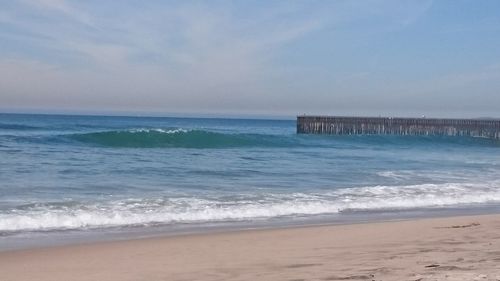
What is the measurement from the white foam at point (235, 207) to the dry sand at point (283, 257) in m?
1.84

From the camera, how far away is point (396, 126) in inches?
2046

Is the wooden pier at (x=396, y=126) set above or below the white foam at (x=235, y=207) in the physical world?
above

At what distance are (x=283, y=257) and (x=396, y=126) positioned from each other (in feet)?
149

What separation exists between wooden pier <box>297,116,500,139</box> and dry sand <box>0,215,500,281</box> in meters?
40.1

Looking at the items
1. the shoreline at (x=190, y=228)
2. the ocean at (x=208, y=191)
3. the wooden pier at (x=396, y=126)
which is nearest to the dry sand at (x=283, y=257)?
the shoreline at (x=190, y=228)

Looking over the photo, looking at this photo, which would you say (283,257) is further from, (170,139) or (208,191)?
(170,139)

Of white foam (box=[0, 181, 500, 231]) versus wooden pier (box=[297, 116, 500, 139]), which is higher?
wooden pier (box=[297, 116, 500, 139])

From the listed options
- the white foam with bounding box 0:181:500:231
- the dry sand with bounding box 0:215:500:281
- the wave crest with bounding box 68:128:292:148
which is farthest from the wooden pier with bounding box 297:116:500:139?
the dry sand with bounding box 0:215:500:281

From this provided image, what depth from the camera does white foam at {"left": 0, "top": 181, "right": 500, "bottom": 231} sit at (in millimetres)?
10945

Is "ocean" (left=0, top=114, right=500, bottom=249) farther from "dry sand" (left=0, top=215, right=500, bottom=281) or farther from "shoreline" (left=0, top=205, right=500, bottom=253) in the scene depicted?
"dry sand" (left=0, top=215, right=500, bottom=281)

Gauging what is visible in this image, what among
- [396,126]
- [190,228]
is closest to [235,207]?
[190,228]

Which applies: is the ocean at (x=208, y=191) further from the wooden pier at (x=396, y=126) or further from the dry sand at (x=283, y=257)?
the wooden pier at (x=396, y=126)

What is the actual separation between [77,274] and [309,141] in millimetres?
35285

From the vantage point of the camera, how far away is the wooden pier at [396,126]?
5056 centimetres
